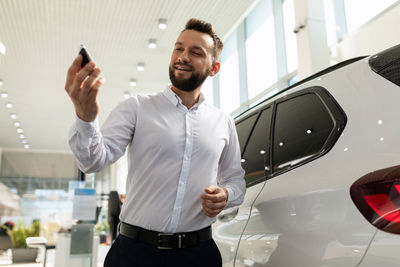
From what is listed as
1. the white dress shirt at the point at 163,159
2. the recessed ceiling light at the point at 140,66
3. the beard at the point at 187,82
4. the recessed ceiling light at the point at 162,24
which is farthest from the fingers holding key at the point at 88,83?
the recessed ceiling light at the point at 140,66

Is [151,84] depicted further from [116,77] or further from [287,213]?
[287,213]

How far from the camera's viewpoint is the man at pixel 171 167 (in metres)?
1.24

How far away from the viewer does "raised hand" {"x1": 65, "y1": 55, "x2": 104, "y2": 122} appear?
974 millimetres

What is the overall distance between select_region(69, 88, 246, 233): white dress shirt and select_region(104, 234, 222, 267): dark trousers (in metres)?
0.07

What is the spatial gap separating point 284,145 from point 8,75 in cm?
1006

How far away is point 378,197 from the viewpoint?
99 centimetres

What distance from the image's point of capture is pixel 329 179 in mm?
1163

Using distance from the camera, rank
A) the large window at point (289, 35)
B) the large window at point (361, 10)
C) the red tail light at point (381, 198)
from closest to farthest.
Result: 1. the red tail light at point (381, 198)
2. the large window at point (361, 10)
3. the large window at point (289, 35)

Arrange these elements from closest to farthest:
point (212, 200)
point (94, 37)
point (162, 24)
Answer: point (212, 200)
point (162, 24)
point (94, 37)

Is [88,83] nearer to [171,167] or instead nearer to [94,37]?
[171,167]

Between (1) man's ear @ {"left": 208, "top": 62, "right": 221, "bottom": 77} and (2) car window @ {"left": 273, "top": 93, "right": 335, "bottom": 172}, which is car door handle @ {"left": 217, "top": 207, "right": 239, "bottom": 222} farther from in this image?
(1) man's ear @ {"left": 208, "top": 62, "right": 221, "bottom": 77}

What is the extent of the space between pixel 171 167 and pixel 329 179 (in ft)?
1.65

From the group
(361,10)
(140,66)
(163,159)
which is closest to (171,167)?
(163,159)

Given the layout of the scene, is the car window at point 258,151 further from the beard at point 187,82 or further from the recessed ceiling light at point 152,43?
the recessed ceiling light at point 152,43
